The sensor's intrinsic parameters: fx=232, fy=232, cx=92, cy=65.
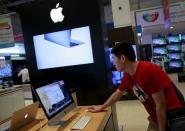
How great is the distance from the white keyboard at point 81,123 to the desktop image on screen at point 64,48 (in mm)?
1190

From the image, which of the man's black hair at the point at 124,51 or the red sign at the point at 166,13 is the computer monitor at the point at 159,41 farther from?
the man's black hair at the point at 124,51

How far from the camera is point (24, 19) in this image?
3783 mm

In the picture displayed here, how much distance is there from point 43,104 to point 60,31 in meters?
1.68

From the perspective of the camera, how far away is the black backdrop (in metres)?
3.43

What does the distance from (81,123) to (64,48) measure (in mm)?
1546

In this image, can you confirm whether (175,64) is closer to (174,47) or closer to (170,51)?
(170,51)

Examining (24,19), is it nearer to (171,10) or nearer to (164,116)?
(164,116)

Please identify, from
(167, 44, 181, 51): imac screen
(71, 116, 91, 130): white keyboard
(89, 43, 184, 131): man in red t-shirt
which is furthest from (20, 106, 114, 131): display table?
(167, 44, 181, 51): imac screen

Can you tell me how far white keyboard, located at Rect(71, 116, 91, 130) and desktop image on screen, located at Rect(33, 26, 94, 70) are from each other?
119 cm

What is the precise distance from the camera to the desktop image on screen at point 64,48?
11.4 feet

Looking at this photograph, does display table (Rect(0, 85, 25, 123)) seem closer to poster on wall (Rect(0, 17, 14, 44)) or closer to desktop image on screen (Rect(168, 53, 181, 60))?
poster on wall (Rect(0, 17, 14, 44))

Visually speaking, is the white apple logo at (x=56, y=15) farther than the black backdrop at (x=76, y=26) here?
Yes

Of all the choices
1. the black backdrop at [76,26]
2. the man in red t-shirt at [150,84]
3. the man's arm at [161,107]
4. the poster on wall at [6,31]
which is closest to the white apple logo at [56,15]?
the black backdrop at [76,26]

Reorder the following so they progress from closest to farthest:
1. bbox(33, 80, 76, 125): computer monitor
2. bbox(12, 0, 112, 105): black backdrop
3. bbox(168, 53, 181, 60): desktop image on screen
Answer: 1. bbox(33, 80, 76, 125): computer monitor
2. bbox(12, 0, 112, 105): black backdrop
3. bbox(168, 53, 181, 60): desktop image on screen
